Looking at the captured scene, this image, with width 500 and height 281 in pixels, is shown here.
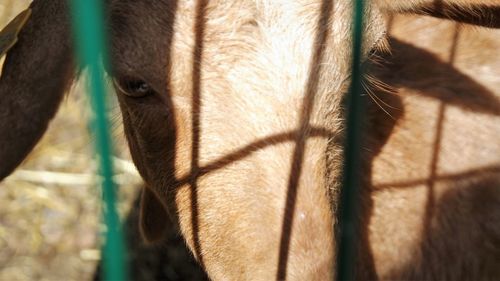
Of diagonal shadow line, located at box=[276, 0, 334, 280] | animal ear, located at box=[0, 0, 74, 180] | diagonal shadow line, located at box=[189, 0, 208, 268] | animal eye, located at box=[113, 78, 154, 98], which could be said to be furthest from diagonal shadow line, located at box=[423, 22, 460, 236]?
animal ear, located at box=[0, 0, 74, 180]

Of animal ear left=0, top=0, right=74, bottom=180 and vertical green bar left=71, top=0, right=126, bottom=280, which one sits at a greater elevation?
vertical green bar left=71, top=0, right=126, bottom=280

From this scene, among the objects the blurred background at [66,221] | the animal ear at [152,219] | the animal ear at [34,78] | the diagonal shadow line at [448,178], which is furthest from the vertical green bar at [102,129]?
the blurred background at [66,221]

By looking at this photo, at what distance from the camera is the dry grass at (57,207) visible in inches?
127

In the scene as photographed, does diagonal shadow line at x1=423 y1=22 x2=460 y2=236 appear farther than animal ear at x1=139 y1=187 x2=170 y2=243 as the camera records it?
No

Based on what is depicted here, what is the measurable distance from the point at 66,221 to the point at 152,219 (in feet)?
3.03

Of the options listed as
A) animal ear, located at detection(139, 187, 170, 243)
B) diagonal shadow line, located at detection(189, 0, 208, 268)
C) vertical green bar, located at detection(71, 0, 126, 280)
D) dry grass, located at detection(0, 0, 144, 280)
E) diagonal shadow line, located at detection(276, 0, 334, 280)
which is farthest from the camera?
dry grass, located at detection(0, 0, 144, 280)

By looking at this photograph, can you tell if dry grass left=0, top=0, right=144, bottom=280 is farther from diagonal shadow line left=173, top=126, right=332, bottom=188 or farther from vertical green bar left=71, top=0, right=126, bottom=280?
vertical green bar left=71, top=0, right=126, bottom=280

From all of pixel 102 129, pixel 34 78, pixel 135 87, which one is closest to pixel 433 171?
pixel 135 87

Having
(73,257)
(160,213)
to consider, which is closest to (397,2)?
(160,213)

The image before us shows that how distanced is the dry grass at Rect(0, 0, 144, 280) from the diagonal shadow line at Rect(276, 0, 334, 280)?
1578 millimetres

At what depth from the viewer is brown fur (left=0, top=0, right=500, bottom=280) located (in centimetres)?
150

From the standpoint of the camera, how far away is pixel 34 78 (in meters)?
1.75

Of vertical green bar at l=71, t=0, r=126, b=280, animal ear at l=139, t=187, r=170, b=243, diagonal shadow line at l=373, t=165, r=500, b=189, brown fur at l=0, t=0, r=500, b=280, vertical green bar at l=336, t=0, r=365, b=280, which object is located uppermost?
vertical green bar at l=71, t=0, r=126, b=280

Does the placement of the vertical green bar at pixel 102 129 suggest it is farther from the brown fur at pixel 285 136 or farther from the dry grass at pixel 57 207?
the dry grass at pixel 57 207
